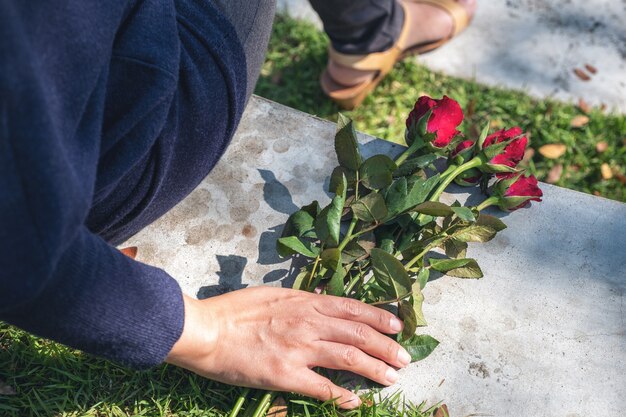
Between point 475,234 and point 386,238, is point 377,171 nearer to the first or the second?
point 386,238

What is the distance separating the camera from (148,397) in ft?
4.48

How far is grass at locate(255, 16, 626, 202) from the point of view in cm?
233

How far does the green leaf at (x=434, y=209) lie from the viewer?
4.25 ft

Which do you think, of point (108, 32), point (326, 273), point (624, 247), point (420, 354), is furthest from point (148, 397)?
point (624, 247)

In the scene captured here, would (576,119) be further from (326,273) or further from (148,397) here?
(148,397)

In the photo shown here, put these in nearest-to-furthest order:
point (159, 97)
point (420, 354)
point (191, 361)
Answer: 1. point (159, 97)
2. point (191, 361)
3. point (420, 354)

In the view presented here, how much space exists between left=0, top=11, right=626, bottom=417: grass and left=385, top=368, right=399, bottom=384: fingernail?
4cm

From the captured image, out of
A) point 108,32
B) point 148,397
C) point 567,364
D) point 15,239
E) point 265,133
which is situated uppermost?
point 108,32

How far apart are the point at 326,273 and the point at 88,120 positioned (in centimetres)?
62

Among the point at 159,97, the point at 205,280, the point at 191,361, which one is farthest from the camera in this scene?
the point at 205,280

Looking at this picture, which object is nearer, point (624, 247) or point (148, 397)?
point (148, 397)

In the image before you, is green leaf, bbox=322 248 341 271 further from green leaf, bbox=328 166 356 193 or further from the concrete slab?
the concrete slab

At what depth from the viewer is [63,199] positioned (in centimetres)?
77

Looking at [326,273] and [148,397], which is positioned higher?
[326,273]
